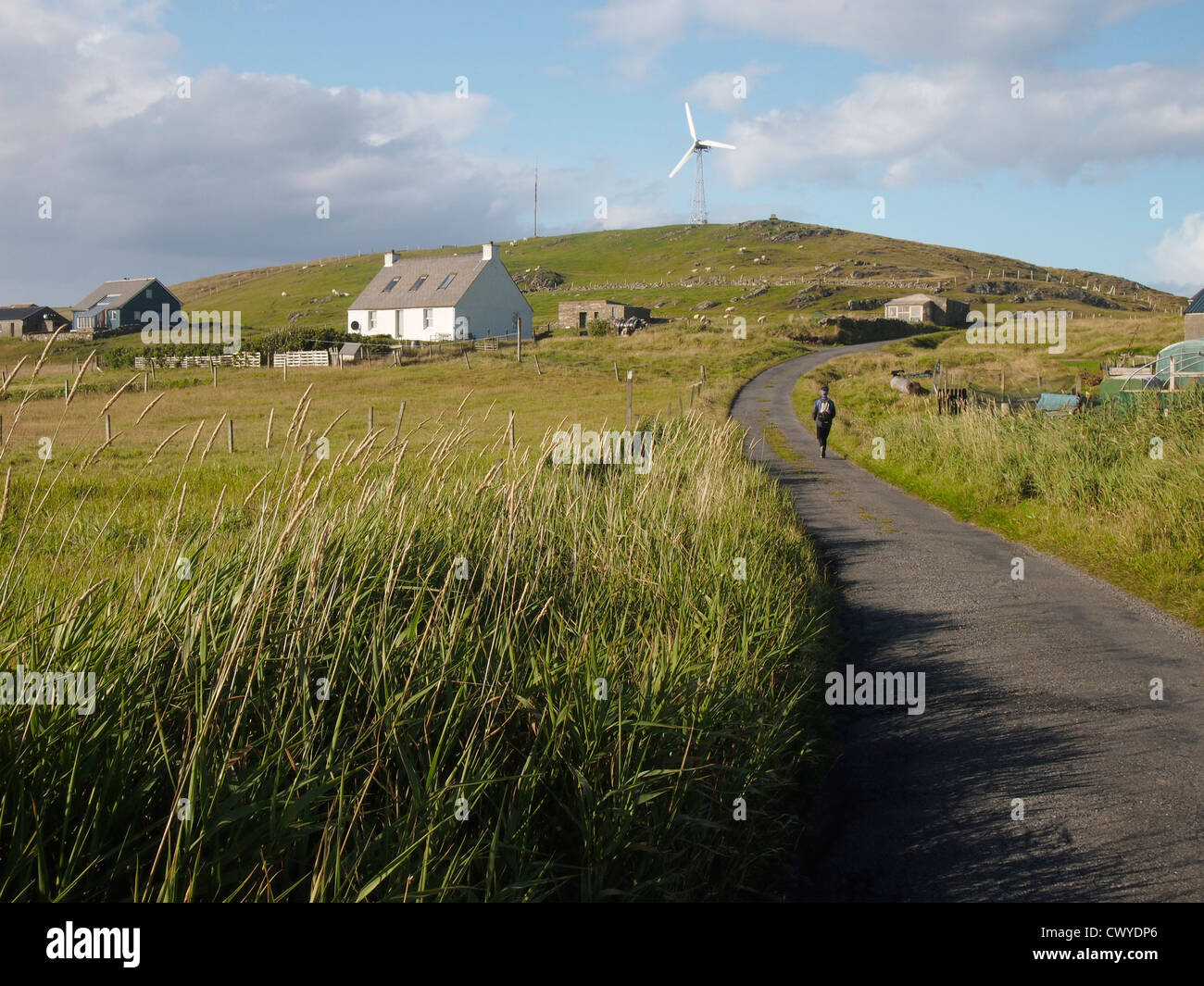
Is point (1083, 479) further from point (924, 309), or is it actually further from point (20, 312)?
point (20, 312)

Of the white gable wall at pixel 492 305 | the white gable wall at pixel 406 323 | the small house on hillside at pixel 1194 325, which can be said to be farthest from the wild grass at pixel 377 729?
the white gable wall at pixel 492 305

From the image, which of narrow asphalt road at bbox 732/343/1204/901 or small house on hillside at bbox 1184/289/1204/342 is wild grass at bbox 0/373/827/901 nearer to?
narrow asphalt road at bbox 732/343/1204/901

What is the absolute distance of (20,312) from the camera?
298 feet

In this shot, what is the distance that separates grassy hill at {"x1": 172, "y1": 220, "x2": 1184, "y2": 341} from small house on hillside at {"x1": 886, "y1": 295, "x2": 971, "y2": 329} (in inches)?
221

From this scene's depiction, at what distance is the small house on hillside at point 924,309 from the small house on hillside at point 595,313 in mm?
27500

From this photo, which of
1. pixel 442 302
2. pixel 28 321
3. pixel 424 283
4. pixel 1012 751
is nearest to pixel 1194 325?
pixel 1012 751

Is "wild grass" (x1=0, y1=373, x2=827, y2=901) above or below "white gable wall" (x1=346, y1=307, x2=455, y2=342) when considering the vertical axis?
below

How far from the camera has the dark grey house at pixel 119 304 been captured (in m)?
85.1

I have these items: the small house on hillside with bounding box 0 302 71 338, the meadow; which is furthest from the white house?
the meadow

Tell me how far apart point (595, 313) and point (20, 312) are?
56516 millimetres

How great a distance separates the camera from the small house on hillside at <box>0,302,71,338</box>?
279ft

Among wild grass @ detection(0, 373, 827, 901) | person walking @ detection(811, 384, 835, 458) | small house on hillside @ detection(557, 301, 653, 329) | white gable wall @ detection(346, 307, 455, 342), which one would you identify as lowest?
wild grass @ detection(0, 373, 827, 901)
